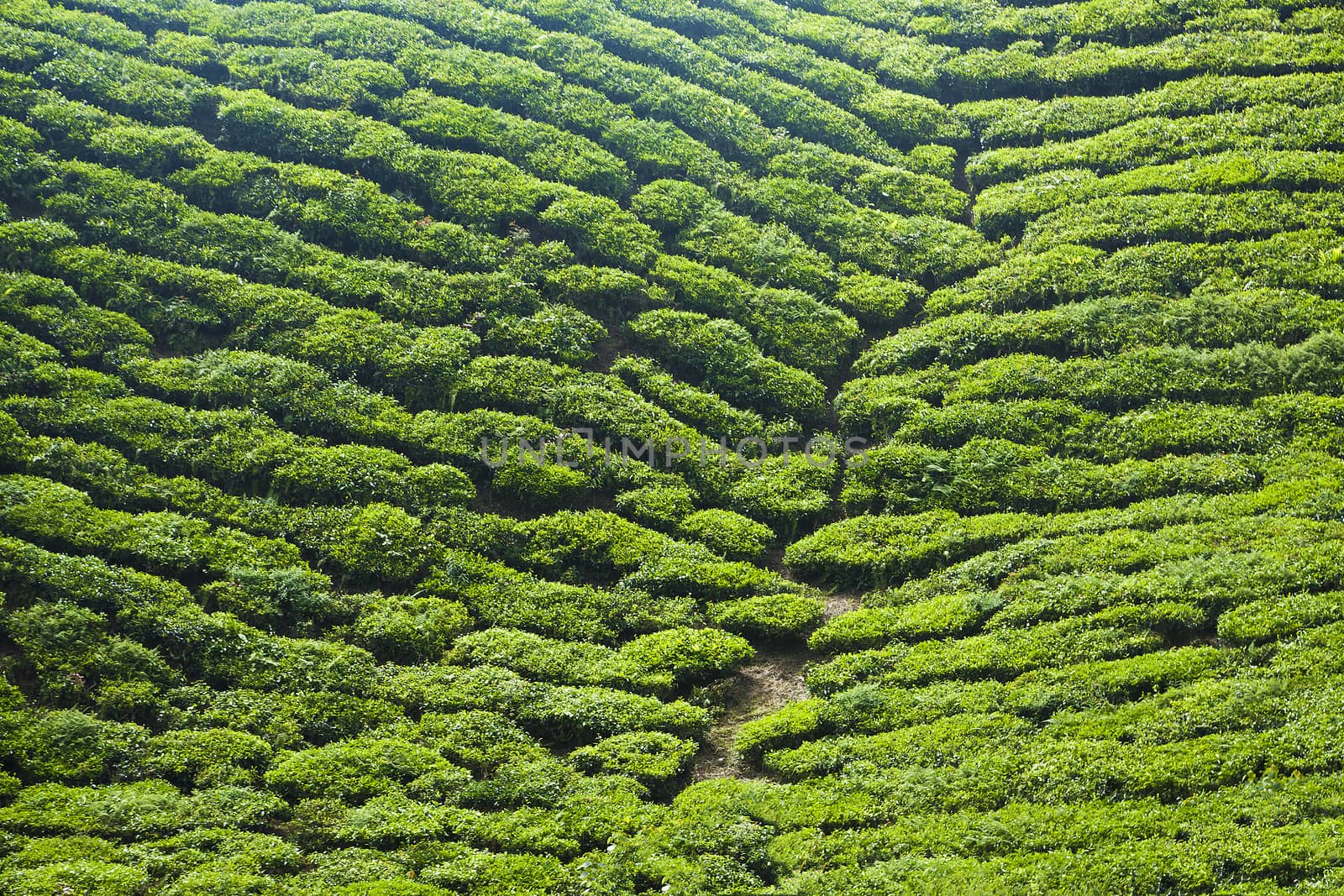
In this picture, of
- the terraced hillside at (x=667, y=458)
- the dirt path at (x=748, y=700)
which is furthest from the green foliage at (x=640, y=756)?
the dirt path at (x=748, y=700)

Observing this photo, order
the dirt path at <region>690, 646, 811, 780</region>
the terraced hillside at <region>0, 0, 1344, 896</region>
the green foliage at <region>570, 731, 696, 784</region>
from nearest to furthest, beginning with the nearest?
1. the terraced hillside at <region>0, 0, 1344, 896</region>
2. the green foliage at <region>570, 731, 696, 784</region>
3. the dirt path at <region>690, 646, 811, 780</region>

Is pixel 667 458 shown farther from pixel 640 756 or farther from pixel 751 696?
pixel 640 756

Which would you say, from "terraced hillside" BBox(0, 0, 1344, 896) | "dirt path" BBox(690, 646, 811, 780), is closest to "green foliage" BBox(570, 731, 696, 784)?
"terraced hillside" BBox(0, 0, 1344, 896)

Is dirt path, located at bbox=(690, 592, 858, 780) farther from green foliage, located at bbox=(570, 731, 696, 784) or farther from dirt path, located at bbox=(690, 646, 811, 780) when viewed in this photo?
green foliage, located at bbox=(570, 731, 696, 784)

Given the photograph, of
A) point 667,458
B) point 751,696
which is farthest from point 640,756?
point 667,458

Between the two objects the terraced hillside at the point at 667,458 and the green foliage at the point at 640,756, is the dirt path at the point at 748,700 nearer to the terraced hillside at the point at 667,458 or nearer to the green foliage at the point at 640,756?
the terraced hillside at the point at 667,458

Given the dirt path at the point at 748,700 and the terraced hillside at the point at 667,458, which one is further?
the dirt path at the point at 748,700

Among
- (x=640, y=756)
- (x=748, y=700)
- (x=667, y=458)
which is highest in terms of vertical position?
(x=667, y=458)

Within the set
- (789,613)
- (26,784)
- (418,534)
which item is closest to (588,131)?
(418,534)
